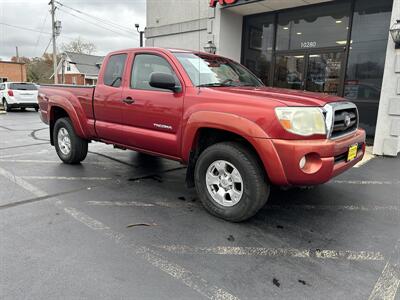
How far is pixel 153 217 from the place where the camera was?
12.5 feet

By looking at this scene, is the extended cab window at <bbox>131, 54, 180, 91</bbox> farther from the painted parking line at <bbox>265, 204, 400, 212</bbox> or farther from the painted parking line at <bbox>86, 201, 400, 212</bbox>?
the painted parking line at <bbox>265, 204, 400, 212</bbox>

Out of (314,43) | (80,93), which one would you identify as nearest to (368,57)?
(314,43)

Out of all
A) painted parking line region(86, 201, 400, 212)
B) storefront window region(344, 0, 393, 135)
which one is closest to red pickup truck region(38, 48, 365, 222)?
painted parking line region(86, 201, 400, 212)

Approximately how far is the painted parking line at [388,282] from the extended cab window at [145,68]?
10.4 ft

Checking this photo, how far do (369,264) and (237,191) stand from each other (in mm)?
1407

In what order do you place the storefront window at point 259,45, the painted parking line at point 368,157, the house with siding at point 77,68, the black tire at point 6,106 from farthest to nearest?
the house with siding at point 77,68 → the black tire at point 6,106 → the storefront window at point 259,45 → the painted parking line at point 368,157

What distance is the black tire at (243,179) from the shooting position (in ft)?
11.3

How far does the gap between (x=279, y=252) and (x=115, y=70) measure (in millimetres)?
3504

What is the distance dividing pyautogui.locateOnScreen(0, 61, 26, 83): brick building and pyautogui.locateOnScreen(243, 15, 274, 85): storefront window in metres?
34.0

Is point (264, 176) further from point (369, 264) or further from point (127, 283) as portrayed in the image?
point (127, 283)

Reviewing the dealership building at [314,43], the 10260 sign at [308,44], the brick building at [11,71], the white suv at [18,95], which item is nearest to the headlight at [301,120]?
the dealership building at [314,43]

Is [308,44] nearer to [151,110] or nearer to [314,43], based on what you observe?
[314,43]

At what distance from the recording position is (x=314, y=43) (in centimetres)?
985

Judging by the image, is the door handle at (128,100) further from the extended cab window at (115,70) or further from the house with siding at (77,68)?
the house with siding at (77,68)
